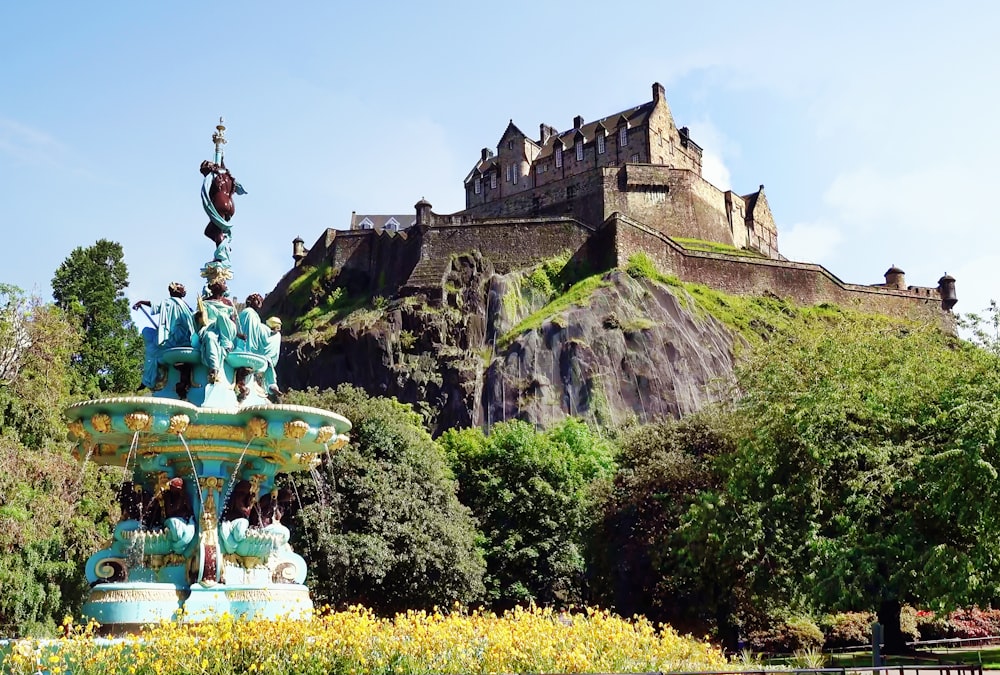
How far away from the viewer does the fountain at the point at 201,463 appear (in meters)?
12.8

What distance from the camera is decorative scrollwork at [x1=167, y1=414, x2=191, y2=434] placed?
12.9m

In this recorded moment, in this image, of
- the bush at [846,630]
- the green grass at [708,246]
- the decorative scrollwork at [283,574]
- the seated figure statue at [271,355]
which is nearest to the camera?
the decorative scrollwork at [283,574]

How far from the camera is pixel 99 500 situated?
27438 mm

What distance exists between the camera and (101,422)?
13023 millimetres

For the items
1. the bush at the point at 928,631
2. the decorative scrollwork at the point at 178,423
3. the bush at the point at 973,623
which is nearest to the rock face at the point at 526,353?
the bush at the point at 973,623

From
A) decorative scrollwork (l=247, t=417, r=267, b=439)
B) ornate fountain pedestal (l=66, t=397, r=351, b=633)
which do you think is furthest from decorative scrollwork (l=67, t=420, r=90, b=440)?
decorative scrollwork (l=247, t=417, r=267, b=439)

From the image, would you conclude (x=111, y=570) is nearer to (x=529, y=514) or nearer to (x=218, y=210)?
(x=218, y=210)

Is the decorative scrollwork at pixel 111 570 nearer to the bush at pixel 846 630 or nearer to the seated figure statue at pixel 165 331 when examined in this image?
the seated figure statue at pixel 165 331

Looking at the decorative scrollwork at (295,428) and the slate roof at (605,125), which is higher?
the slate roof at (605,125)

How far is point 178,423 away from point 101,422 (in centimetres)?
103

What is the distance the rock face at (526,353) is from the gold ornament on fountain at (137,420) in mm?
39500

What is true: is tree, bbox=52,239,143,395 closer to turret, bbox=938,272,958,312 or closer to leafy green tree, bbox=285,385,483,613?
leafy green tree, bbox=285,385,483,613

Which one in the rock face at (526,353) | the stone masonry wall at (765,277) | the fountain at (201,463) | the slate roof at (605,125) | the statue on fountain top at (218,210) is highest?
the slate roof at (605,125)

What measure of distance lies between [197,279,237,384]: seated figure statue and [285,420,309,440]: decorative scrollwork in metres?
1.48
